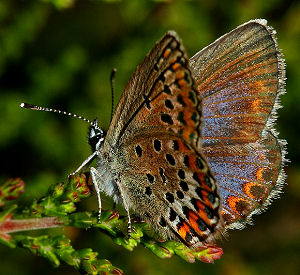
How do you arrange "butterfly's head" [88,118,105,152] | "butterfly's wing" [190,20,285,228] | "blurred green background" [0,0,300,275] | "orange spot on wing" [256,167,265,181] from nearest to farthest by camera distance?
1. "butterfly's wing" [190,20,285,228]
2. "orange spot on wing" [256,167,265,181]
3. "butterfly's head" [88,118,105,152]
4. "blurred green background" [0,0,300,275]

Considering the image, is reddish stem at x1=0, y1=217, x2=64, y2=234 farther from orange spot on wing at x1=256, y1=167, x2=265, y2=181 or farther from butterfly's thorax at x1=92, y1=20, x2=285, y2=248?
orange spot on wing at x1=256, y1=167, x2=265, y2=181

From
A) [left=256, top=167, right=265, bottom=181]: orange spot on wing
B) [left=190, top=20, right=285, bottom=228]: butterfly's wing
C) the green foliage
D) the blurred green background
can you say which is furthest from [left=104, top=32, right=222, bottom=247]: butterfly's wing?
the blurred green background

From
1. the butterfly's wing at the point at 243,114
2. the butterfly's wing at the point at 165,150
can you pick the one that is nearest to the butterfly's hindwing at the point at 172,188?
the butterfly's wing at the point at 165,150

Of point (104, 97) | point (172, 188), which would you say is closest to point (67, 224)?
point (172, 188)

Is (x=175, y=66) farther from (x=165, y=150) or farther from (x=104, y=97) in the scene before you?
(x=104, y=97)

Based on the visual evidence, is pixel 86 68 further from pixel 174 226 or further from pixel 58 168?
pixel 174 226

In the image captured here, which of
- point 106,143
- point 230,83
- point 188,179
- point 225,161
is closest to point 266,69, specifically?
point 230,83
